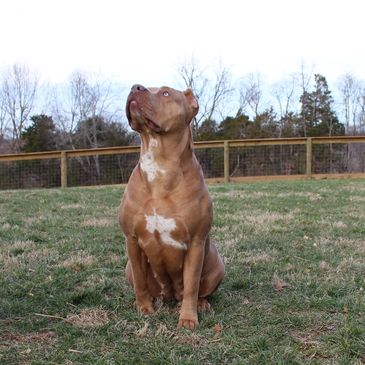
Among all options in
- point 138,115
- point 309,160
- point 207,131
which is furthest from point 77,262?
point 207,131

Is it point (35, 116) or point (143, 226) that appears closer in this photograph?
point (143, 226)

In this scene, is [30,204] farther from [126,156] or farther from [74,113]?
[74,113]

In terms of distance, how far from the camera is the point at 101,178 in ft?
50.7

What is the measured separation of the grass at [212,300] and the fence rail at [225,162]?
29.9 ft

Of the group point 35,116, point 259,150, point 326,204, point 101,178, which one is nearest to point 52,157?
point 101,178

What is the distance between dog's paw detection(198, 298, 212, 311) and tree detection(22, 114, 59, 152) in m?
28.2

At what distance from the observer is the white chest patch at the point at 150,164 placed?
2.81m

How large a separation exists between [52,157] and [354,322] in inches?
556

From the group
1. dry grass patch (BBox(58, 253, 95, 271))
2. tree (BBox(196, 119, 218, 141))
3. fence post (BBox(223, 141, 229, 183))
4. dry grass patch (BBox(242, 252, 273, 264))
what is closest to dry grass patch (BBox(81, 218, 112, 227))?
dry grass patch (BBox(58, 253, 95, 271))

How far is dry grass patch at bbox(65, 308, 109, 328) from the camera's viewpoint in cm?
277

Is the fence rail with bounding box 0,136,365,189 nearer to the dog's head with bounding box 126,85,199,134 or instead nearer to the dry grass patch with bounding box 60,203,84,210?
the dry grass patch with bounding box 60,203,84,210

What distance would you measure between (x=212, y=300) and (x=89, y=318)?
33.8 inches

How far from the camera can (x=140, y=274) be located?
116 inches

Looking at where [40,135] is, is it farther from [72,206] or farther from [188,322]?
[188,322]
